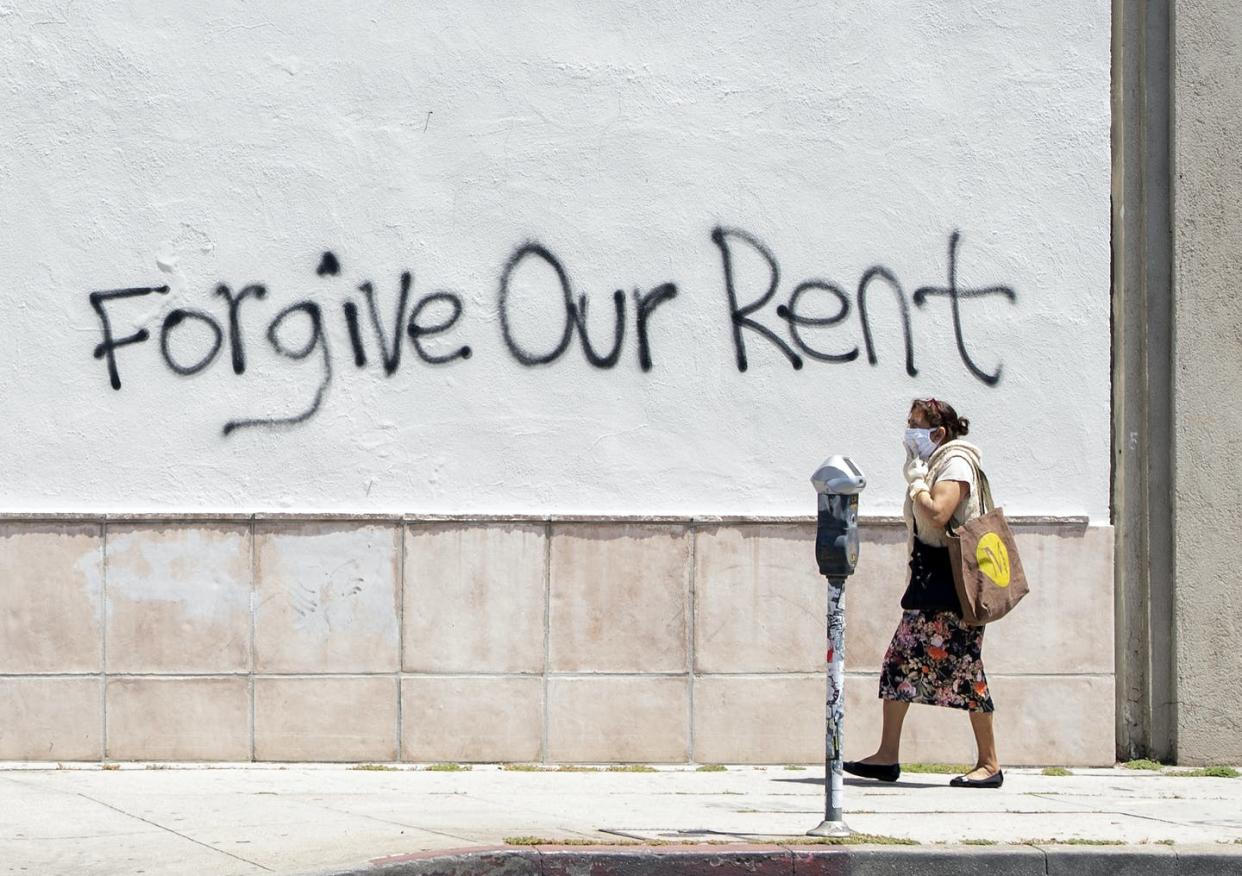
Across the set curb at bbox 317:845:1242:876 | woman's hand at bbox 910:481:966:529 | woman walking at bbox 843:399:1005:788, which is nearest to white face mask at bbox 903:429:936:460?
woman walking at bbox 843:399:1005:788

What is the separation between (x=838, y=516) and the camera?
647cm

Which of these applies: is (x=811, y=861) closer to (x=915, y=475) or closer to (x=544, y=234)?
(x=915, y=475)

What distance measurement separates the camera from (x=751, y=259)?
866 centimetres

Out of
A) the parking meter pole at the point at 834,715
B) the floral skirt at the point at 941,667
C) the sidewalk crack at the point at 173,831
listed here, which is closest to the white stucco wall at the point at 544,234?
the floral skirt at the point at 941,667

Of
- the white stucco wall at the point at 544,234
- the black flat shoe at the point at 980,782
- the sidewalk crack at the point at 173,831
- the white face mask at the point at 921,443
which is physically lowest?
the black flat shoe at the point at 980,782

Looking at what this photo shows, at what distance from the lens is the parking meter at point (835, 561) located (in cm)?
644

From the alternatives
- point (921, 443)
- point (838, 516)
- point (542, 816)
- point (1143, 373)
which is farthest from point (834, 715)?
point (1143, 373)

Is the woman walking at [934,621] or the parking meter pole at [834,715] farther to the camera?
the woman walking at [934,621]

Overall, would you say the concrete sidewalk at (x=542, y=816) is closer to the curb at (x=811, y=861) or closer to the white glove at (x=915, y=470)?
the curb at (x=811, y=861)

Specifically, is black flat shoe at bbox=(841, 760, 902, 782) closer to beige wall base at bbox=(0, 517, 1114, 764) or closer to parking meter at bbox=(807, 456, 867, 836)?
beige wall base at bbox=(0, 517, 1114, 764)

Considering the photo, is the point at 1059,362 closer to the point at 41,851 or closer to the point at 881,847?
the point at 881,847

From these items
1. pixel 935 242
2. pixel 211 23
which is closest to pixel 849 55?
pixel 935 242

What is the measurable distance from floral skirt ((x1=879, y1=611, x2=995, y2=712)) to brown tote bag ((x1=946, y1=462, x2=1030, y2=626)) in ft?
0.41

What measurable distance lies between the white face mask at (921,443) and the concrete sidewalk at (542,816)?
1.44m
